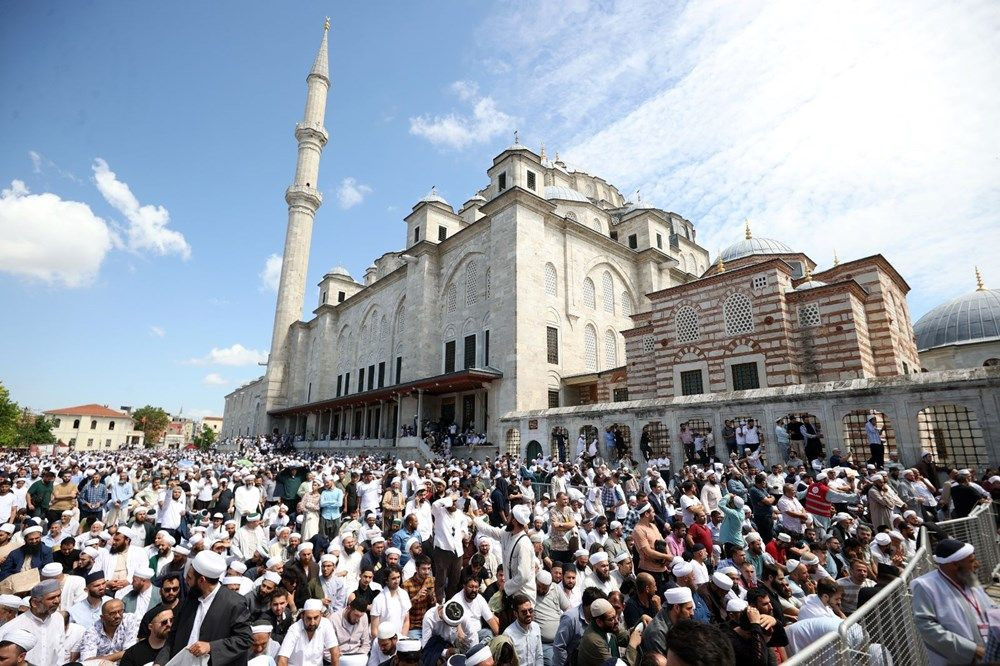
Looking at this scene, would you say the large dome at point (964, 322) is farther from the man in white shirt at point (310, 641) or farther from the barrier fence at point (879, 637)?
the man in white shirt at point (310, 641)

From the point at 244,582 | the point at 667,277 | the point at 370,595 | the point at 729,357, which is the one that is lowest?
the point at 370,595

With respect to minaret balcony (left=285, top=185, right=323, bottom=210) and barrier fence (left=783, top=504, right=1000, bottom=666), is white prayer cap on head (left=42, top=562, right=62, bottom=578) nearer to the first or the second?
barrier fence (left=783, top=504, right=1000, bottom=666)

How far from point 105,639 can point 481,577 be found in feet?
11.3

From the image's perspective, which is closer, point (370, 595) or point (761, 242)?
point (370, 595)

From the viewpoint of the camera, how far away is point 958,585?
2.91 metres

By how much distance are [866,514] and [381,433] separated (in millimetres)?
23436

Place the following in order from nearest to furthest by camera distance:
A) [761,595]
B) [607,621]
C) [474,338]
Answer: [607,621] < [761,595] < [474,338]

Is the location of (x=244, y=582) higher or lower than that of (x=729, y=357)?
lower

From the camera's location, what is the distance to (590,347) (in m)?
24.4

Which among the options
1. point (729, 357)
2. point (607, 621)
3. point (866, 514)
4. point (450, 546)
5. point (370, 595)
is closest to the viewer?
point (607, 621)

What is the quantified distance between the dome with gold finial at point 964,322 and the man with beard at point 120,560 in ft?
105

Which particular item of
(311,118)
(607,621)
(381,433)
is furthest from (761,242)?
(311,118)

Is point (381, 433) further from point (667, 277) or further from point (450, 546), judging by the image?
point (450, 546)

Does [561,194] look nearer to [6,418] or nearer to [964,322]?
[964,322]
